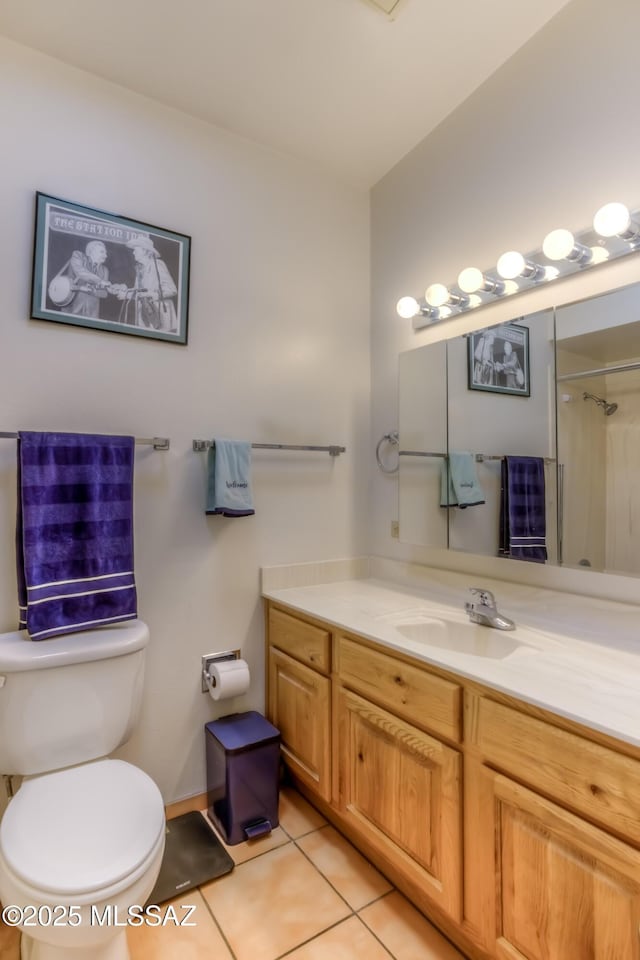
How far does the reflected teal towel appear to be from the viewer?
5.97 feet

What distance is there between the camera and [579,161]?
5.01 ft

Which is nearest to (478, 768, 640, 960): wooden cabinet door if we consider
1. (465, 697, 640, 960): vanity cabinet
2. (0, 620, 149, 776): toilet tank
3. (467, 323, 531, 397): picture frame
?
(465, 697, 640, 960): vanity cabinet

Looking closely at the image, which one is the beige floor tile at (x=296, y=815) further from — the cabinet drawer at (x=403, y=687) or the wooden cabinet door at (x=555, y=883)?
the wooden cabinet door at (x=555, y=883)

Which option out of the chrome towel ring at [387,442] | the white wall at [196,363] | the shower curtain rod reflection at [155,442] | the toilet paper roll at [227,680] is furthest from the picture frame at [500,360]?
the toilet paper roll at [227,680]

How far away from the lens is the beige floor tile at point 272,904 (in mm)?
1354

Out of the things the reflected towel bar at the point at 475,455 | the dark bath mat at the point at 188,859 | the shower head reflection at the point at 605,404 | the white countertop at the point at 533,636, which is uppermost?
the shower head reflection at the point at 605,404

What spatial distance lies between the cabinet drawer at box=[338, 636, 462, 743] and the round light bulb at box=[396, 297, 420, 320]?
1.33 m

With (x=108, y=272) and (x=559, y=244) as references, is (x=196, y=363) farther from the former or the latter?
(x=559, y=244)

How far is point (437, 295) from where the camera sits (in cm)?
194

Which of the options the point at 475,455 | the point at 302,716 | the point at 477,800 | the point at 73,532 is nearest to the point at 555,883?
the point at 477,800

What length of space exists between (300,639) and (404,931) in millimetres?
873

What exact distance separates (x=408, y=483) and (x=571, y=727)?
1232mm

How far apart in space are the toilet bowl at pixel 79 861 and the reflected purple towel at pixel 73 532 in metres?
0.45

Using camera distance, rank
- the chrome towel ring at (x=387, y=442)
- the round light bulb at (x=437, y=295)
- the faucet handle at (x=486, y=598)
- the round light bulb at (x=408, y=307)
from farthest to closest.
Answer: the chrome towel ring at (x=387, y=442), the round light bulb at (x=408, y=307), the round light bulb at (x=437, y=295), the faucet handle at (x=486, y=598)
